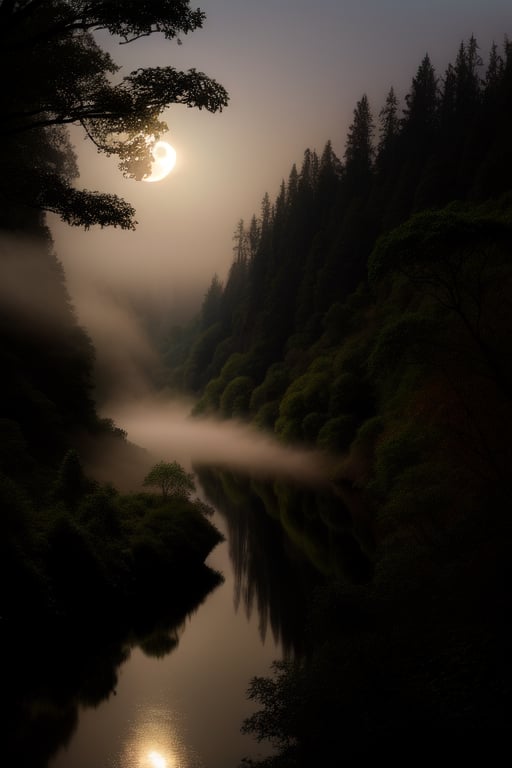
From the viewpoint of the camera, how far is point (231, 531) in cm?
4244

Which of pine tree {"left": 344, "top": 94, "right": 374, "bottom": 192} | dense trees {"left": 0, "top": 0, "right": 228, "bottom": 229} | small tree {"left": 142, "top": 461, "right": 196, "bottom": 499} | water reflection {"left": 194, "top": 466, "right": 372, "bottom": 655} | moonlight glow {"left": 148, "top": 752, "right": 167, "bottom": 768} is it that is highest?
pine tree {"left": 344, "top": 94, "right": 374, "bottom": 192}

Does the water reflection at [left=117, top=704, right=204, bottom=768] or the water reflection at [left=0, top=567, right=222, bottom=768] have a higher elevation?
the water reflection at [left=0, top=567, right=222, bottom=768]

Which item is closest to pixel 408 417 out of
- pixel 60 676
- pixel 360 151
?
pixel 60 676

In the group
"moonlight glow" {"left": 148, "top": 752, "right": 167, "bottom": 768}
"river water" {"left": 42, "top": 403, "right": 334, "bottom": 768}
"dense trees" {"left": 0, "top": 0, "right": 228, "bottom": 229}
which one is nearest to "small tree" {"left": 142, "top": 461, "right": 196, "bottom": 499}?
"river water" {"left": 42, "top": 403, "right": 334, "bottom": 768}

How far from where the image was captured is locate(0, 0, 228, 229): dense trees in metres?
10.9

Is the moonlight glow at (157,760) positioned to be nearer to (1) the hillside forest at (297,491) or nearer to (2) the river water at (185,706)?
(2) the river water at (185,706)

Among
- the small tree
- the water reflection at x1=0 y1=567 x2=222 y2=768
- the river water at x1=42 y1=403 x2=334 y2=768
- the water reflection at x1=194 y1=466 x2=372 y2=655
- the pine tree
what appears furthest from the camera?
the pine tree

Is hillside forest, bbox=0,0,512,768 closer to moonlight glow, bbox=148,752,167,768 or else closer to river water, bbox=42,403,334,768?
river water, bbox=42,403,334,768

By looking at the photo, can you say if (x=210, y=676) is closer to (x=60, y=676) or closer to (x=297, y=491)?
(x=60, y=676)

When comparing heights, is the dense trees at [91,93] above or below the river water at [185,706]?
above

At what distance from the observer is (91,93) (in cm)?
1160

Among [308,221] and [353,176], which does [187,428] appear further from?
[353,176]

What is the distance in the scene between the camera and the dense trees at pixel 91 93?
35.7 ft

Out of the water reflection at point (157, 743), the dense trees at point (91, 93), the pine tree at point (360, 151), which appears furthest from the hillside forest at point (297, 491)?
the pine tree at point (360, 151)
